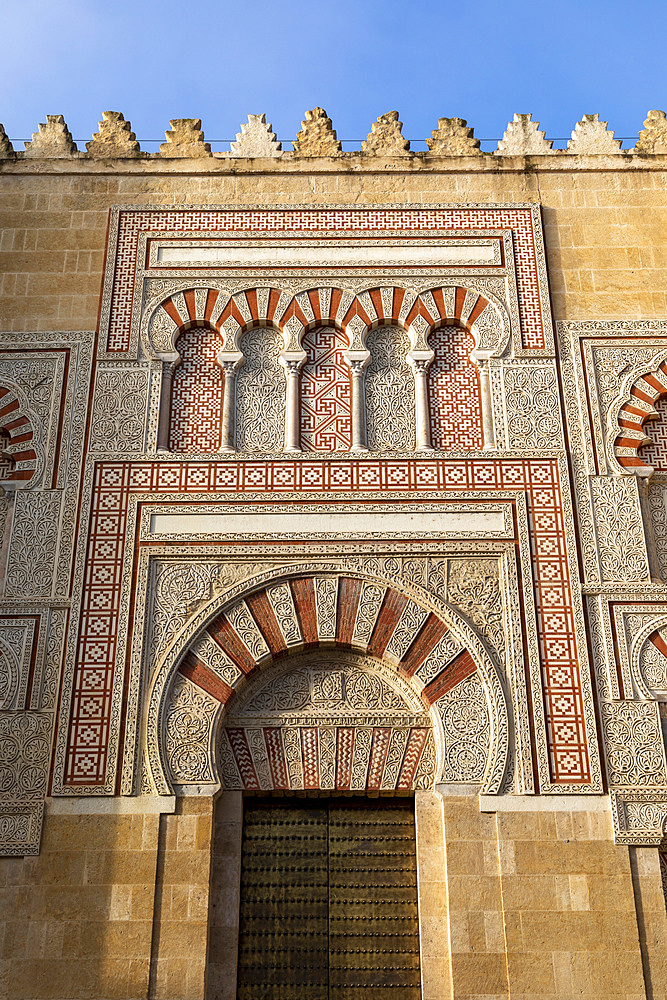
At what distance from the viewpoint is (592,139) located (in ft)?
26.6

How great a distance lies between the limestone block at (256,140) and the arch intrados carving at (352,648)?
3164mm

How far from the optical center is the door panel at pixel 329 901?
5992 mm

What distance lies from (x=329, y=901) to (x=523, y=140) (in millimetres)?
5311

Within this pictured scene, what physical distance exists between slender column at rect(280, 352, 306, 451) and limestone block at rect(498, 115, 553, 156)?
225cm

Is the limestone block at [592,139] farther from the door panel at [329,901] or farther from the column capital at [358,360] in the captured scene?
the door panel at [329,901]

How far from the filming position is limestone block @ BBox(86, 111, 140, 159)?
804cm

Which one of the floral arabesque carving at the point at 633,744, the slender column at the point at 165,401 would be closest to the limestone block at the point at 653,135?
the slender column at the point at 165,401

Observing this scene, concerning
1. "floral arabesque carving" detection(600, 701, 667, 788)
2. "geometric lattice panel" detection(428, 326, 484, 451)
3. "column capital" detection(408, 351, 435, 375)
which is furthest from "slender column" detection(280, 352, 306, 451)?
"floral arabesque carving" detection(600, 701, 667, 788)

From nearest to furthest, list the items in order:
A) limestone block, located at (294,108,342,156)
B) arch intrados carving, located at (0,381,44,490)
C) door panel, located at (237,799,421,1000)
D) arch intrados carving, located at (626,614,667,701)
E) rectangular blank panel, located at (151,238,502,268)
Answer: door panel, located at (237,799,421,1000) → arch intrados carving, located at (626,614,667,701) → arch intrados carving, located at (0,381,44,490) → rectangular blank panel, located at (151,238,502,268) → limestone block, located at (294,108,342,156)

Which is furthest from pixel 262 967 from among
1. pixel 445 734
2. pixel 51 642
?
pixel 51 642

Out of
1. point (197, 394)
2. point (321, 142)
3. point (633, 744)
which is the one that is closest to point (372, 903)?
point (633, 744)

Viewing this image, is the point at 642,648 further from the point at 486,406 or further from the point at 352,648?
the point at 486,406

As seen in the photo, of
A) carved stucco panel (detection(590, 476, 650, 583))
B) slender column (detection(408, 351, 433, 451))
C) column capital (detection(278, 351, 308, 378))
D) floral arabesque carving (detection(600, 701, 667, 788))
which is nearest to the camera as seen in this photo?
floral arabesque carving (detection(600, 701, 667, 788))

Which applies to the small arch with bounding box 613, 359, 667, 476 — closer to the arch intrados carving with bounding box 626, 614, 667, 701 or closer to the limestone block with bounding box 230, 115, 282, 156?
the arch intrados carving with bounding box 626, 614, 667, 701
